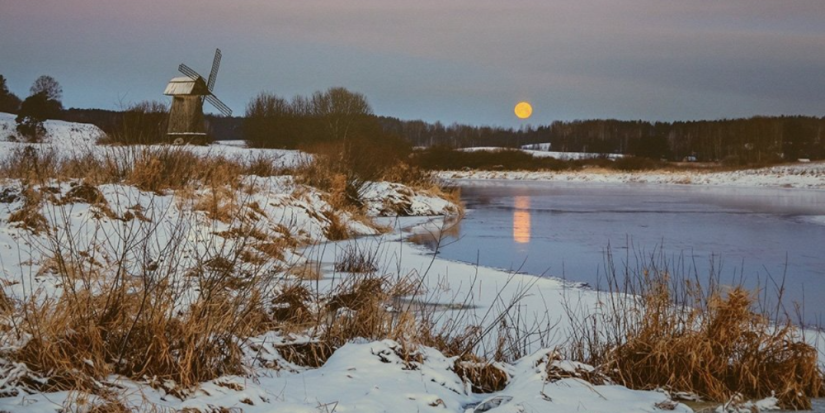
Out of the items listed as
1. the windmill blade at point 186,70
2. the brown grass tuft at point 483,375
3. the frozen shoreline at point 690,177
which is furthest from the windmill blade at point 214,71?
the brown grass tuft at point 483,375

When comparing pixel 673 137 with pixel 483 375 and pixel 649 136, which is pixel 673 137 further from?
pixel 483 375

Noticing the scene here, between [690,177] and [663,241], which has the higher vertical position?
[690,177]

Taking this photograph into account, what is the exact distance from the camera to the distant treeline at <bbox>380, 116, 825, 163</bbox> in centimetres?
7162

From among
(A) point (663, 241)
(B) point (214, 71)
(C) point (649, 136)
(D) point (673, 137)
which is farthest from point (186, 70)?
(D) point (673, 137)

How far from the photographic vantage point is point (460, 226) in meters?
15.9

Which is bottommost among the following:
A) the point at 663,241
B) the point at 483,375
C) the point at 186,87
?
the point at 663,241

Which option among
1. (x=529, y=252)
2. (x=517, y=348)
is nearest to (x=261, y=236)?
(x=529, y=252)

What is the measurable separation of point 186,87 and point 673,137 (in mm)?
74704

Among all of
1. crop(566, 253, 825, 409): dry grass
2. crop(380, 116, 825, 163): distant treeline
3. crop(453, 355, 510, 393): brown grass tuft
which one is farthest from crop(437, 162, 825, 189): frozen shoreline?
crop(453, 355, 510, 393): brown grass tuft

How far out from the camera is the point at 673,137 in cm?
9231

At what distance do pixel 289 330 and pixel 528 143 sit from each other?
109 m

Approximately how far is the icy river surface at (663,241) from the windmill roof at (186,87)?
18.0 meters

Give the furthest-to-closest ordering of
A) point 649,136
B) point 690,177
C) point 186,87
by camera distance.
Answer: point 649,136 < point 690,177 < point 186,87

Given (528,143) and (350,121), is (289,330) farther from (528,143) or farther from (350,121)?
(528,143)
